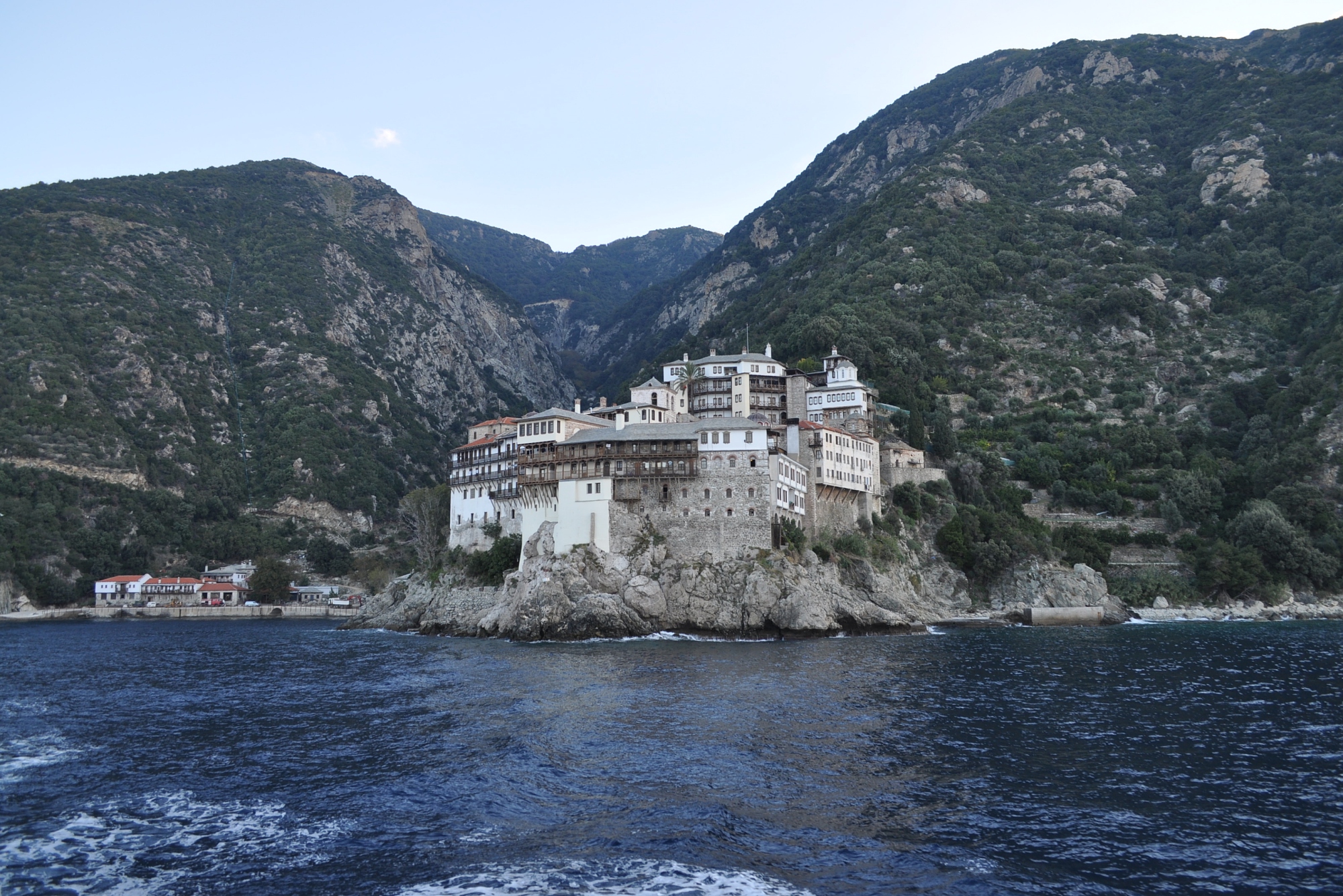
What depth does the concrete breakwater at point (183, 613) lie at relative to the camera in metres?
94.9

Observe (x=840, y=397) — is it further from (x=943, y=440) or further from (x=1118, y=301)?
(x=1118, y=301)

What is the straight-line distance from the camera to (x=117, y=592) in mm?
100062

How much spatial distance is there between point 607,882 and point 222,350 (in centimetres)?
14707

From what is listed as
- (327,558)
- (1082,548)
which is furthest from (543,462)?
(327,558)

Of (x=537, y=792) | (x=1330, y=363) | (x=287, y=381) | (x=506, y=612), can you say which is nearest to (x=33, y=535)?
(x=287, y=381)

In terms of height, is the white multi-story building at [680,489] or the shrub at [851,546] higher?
the white multi-story building at [680,489]

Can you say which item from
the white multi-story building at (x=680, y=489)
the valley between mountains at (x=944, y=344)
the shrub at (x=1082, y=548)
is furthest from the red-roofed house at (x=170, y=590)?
the shrub at (x=1082, y=548)

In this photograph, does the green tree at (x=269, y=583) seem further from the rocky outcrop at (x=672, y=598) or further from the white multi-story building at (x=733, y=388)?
the white multi-story building at (x=733, y=388)

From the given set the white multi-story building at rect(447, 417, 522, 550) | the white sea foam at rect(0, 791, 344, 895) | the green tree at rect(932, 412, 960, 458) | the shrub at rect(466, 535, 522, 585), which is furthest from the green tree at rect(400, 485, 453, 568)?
the white sea foam at rect(0, 791, 344, 895)

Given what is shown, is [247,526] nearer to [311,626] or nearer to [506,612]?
[311,626]

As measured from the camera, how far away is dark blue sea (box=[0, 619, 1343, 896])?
17.2 meters

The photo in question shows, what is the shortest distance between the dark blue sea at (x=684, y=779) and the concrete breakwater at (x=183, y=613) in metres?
58.9

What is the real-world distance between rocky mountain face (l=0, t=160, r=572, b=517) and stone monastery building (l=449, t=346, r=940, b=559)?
55540 millimetres

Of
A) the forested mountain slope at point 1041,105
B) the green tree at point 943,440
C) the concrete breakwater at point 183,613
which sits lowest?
the concrete breakwater at point 183,613
